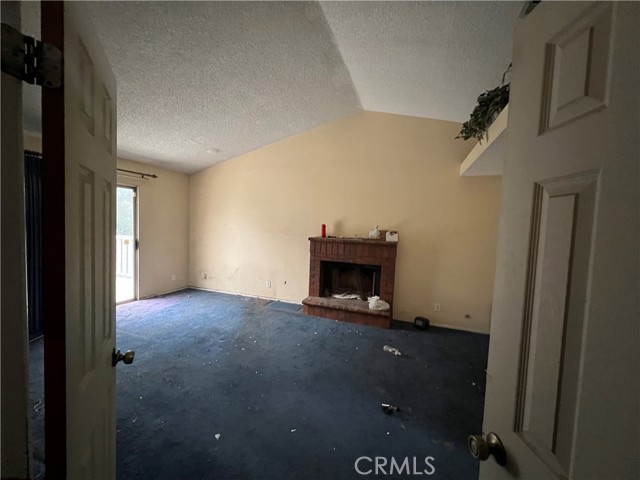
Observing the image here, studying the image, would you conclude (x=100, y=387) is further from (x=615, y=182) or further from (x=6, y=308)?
(x=615, y=182)

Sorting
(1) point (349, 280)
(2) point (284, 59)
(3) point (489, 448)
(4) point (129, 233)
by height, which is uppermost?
(2) point (284, 59)

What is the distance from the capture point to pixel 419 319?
11.1 feet

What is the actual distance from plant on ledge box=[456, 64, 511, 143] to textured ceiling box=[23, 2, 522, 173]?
25 centimetres

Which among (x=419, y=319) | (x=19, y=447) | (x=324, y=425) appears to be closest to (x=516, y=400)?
(x=19, y=447)

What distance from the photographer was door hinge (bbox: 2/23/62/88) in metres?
0.46

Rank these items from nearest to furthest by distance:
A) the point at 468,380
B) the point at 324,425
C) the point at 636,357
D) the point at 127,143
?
1. the point at 636,357
2. the point at 324,425
3. the point at 468,380
4. the point at 127,143

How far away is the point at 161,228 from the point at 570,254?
515cm

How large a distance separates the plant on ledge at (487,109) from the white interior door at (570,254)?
3.78 feet

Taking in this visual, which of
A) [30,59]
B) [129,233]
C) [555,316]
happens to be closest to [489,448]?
[555,316]

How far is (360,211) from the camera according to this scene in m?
3.83

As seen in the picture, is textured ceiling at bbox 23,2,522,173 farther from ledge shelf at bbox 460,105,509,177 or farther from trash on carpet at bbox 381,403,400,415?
trash on carpet at bbox 381,403,400,415

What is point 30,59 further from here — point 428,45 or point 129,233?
point 129,233

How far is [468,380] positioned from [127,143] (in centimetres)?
469

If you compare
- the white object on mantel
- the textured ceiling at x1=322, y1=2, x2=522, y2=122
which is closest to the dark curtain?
the textured ceiling at x1=322, y1=2, x2=522, y2=122
